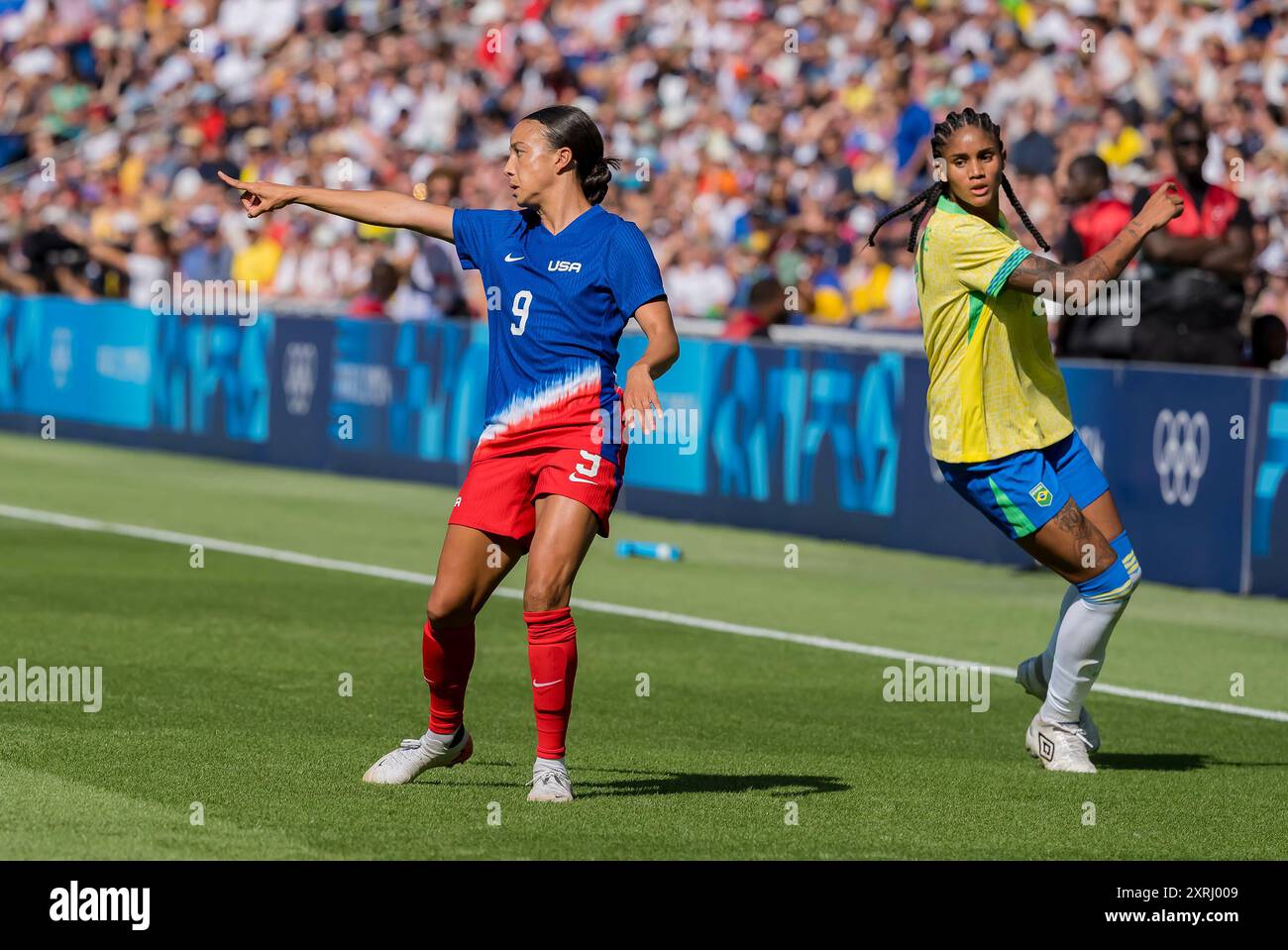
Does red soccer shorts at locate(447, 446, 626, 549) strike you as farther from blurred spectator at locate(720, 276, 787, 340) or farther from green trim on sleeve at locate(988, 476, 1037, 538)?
blurred spectator at locate(720, 276, 787, 340)

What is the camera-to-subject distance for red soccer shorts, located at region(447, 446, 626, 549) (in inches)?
291

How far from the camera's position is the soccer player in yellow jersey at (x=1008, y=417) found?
830 centimetres

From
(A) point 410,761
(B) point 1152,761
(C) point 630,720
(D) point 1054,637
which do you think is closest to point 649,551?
(C) point 630,720

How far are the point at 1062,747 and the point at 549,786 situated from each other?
210 cm

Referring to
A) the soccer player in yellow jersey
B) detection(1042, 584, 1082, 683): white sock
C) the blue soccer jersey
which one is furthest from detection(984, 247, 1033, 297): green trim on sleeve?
the blue soccer jersey

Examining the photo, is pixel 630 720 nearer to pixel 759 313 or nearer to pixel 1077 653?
pixel 1077 653

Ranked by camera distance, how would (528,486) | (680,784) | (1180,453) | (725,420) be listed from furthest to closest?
(725,420)
(1180,453)
(680,784)
(528,486)

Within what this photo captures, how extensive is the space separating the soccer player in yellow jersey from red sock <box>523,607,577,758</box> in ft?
5.91

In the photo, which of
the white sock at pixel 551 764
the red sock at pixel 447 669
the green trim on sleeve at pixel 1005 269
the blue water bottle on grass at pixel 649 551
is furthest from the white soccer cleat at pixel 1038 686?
the blue water bottle on grass at pixel 649 551

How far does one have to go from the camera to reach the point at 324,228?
89.5ft

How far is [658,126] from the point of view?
26.2m

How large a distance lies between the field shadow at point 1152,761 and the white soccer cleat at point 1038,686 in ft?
0.45

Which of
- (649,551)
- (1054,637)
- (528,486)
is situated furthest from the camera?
(649,551)

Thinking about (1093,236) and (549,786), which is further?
(1093,236)
